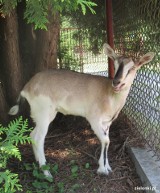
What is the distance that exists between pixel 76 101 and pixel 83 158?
0.76 m

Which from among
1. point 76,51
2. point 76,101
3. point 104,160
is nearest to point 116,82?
point 76,101

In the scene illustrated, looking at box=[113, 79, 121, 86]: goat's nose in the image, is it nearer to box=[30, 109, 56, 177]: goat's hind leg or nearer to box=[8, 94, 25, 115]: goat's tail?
box=[30, 109, 56, 177]: goat's hind leg

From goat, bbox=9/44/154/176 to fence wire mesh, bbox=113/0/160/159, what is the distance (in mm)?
382

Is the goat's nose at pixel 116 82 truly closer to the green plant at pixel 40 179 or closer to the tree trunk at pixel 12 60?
the green plant at pixel 40 179

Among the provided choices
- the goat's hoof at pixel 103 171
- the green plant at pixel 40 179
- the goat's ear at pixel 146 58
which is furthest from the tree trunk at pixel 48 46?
the goat's hoof at pixel 103 171

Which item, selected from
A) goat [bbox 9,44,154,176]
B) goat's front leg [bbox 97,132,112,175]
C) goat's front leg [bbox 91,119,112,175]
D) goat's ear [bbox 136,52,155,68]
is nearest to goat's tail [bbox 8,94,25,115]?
goat [bbox 9,44,154,176]

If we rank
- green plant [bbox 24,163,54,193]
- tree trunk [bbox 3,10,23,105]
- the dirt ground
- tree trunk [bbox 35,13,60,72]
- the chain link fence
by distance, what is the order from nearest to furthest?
green plant [bbox 24,163,54,193]
the dirt ground
tree trunk [bbox 3,10,23,105]
tree trunk [bbox 35,13,60,72]
the chain link fence

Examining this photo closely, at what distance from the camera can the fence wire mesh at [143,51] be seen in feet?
12.3

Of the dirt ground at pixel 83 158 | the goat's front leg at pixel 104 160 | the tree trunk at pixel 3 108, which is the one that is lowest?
the dirt ground at pixel 83 158

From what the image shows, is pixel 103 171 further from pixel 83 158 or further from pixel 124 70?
pixel 124 70

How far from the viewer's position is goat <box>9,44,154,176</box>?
3.93 m

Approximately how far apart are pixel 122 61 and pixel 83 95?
68 centimetres

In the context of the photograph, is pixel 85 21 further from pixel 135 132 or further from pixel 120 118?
pixel 135 132

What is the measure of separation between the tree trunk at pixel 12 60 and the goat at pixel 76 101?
651 millimetres
